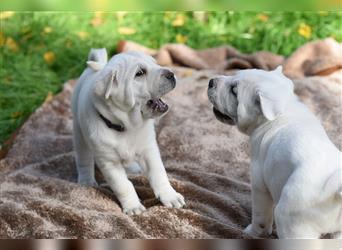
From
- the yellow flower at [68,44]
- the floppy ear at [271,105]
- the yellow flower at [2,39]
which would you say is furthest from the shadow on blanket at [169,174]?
the yellow flower at [2,39]

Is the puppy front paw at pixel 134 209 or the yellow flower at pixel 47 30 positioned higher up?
the yellow flower at pixel 47 30

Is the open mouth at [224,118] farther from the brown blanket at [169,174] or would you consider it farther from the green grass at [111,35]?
the green grass at [111,35]

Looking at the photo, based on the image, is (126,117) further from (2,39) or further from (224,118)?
(2,39)

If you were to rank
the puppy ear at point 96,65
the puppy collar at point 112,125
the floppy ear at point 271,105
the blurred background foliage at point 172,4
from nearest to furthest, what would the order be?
the blurred background foliage at point 172,4 → the floppy ear at point 271,105 → the puppy collar at point 112,125 → the puppy ear at point 96,65

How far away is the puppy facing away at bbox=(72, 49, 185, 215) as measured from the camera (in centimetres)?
257

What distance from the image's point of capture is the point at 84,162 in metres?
3.10

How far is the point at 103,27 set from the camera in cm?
506

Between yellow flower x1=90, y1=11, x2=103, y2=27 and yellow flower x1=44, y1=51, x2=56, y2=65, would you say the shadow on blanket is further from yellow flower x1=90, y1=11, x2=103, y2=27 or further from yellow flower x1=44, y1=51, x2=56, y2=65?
yellow flower x1=90, y1=11, x2=103, y2=27

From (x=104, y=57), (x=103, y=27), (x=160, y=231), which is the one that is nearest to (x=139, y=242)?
(x=160, y=231)

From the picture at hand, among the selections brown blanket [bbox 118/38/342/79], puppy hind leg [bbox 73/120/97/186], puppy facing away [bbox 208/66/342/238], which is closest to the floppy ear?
puppy facing away [bbox 208/66/342/238]

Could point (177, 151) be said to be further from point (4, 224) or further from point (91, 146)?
point (4, 224)

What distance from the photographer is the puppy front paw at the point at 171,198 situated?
107 inches

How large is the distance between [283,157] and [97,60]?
1.08 metres

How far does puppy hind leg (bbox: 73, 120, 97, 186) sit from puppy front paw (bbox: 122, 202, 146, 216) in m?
0.39
